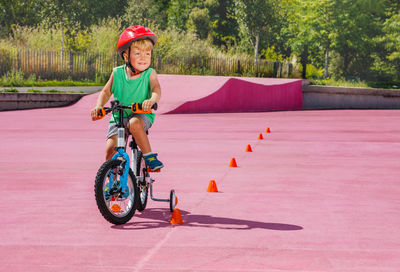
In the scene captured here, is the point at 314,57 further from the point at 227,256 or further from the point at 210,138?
the point at 227,256

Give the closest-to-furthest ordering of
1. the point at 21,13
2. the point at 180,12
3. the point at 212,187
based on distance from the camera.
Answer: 1. the point at 212,187
2. the point at 180,12
3. the point at 21,13

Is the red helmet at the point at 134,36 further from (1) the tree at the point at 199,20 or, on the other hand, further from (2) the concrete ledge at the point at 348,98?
(1) the tree at the point at 199,20

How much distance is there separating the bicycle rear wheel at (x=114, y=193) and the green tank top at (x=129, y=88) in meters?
0.66

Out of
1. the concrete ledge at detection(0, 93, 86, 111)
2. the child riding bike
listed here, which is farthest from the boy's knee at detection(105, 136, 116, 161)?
the concrete ledge at detection(0, 93, 86, 111)

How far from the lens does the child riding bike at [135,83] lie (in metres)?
6.39

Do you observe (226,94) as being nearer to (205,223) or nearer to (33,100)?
(33,100)

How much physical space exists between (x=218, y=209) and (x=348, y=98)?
23.5 metres

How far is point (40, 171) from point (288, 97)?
1978 cm

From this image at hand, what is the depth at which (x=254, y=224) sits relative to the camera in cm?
632

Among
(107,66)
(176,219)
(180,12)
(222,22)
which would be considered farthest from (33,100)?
(180,12)

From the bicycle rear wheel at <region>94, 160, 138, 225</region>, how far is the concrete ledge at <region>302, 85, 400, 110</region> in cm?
2361

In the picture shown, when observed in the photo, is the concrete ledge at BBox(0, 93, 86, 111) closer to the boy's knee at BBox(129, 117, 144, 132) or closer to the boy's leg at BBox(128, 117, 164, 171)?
the boy's leg at BBox(128, 117, 164, 171)

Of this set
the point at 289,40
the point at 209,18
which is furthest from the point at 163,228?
the point at 209,18

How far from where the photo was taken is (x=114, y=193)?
604cm
